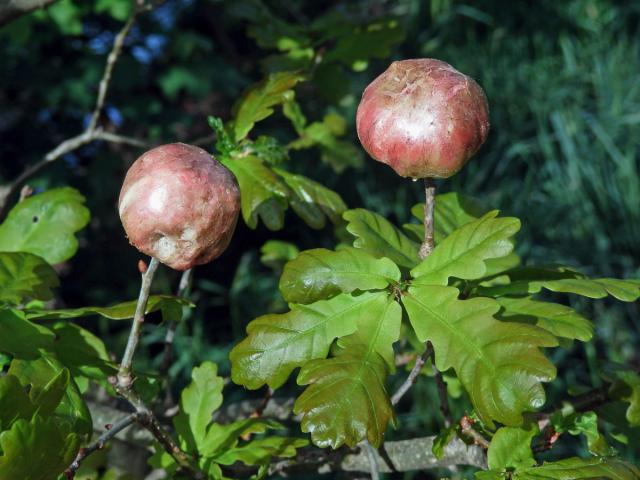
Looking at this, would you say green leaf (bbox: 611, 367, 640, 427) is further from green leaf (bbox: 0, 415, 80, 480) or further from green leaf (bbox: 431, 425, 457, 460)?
A: green leaf (bbox: 0, 415, 80, 480)

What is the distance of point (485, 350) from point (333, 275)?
22 centimetres

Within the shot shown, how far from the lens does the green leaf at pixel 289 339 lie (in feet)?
3.39

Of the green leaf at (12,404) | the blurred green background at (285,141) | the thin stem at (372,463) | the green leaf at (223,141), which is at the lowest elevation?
the blurred green background at (285,141)

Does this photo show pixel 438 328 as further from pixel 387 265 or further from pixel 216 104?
pixel 216 104

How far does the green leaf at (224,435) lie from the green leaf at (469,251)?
0.37 metres

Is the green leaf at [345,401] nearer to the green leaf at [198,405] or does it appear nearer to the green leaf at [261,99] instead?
the green leaf at [198,405]

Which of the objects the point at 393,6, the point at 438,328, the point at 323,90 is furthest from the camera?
the point at 393,6

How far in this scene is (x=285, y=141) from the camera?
3.36 metres

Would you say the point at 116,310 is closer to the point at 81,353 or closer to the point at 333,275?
the point at 81,353

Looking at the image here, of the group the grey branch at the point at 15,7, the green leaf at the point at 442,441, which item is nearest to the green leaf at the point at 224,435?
the green leaf at the point at 442,441

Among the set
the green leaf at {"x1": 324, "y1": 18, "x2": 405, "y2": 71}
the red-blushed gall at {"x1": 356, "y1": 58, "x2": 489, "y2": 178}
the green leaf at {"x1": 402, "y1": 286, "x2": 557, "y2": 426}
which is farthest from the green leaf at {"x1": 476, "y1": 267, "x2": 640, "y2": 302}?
the green leaf at {"x1": 324, "y1": 18, "x2": 405, "y2": 71}

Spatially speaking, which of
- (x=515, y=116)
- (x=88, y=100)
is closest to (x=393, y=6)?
(x=515, y=116)

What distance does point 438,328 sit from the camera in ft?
3.31

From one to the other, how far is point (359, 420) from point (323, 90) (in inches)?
40.3
